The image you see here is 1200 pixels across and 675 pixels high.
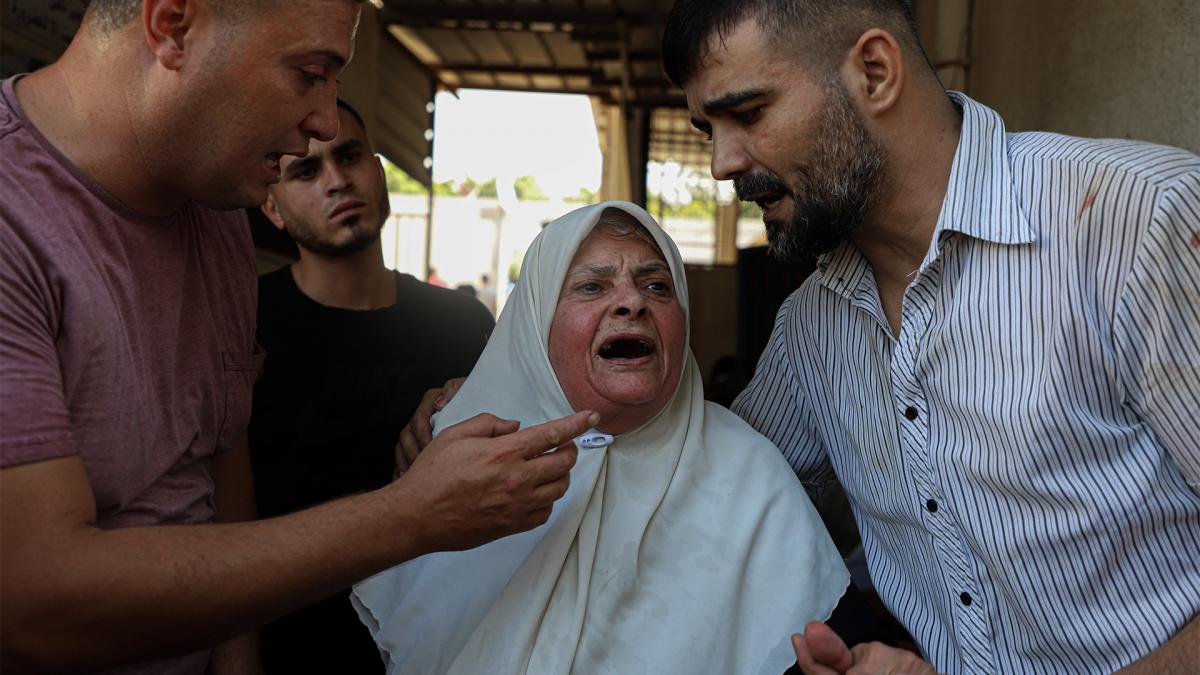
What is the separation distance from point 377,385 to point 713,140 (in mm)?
1616

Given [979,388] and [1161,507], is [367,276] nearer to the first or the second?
[979,388]

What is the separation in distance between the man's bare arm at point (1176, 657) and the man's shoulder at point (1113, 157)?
89 cm

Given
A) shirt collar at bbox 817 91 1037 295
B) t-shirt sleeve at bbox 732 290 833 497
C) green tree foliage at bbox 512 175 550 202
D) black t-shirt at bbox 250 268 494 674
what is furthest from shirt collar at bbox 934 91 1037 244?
green tree foliage at bbox 512 175 550 202

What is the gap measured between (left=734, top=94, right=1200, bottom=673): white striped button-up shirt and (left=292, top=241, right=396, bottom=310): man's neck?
2.22 meters

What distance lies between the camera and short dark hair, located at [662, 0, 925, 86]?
2.53 meters

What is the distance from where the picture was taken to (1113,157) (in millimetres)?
2182

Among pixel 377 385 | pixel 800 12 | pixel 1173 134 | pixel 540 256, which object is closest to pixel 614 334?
pixel 540 256

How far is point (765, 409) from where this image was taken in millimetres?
3141

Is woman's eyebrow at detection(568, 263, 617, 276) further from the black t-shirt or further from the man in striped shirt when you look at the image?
the black t-shirt

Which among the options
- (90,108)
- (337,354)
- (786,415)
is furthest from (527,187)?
(90,108)

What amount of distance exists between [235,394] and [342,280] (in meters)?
1.63

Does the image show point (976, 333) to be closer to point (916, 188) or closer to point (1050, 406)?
point (1050, 406)

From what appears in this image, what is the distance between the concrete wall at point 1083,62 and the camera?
3359 millimetres

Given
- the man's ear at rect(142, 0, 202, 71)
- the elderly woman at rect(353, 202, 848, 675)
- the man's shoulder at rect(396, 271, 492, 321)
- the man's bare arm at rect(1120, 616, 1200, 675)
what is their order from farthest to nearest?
1. the man's shoulder at rect(396, 271, 492, 321)
2. the elderly woman at rect(353, 202, 848, 675)
3. the man's bare arm at rect(1120, 616, 1200, 675)
4. the man's ear at rect(142, 0, 202, 71)
